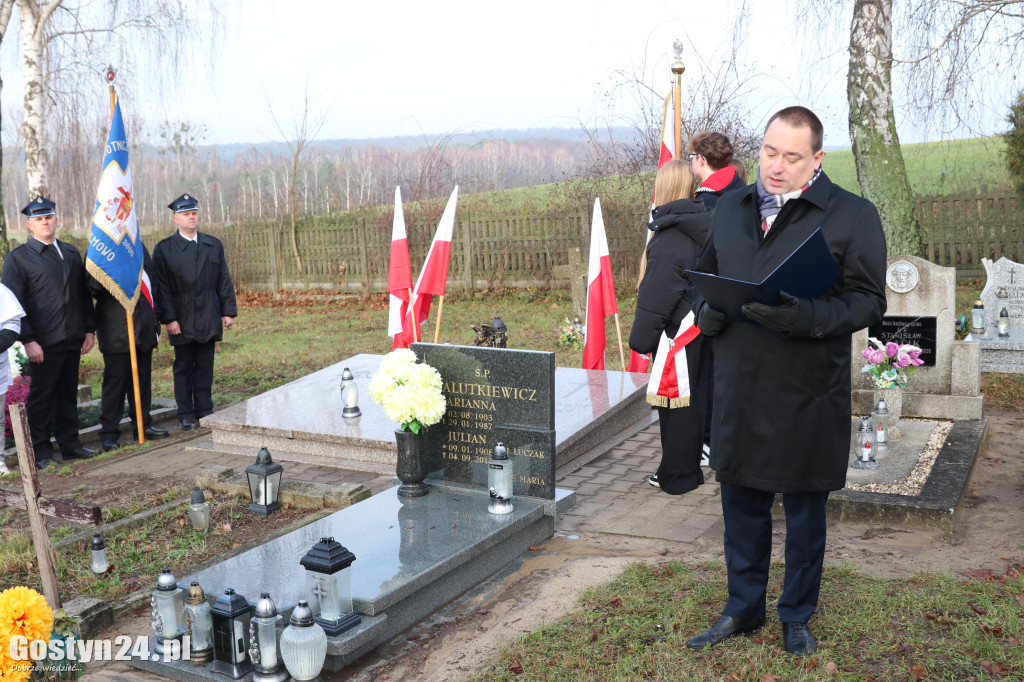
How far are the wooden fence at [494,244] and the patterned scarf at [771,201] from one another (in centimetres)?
1359

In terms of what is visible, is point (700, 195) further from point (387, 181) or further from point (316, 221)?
point (387, 181)

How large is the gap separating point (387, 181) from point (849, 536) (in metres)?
20.4

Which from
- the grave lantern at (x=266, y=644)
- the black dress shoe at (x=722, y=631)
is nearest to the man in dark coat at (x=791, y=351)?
the black dress shoe at (x=722, y=631)

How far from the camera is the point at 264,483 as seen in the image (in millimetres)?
5906

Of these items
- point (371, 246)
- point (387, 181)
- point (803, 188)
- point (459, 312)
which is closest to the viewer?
point (803, 188)

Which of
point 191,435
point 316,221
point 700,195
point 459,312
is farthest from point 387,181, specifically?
point 700,195

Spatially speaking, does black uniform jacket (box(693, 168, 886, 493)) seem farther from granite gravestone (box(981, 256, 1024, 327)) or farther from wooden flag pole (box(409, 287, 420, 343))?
granite gravestone (box(981, 256, 1024, 327))

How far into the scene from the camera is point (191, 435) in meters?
8.39

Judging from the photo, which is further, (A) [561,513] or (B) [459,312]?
(B) [459,312]

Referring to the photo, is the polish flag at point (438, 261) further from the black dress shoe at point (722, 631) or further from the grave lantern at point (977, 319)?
the grave lantern at point (977, 319)

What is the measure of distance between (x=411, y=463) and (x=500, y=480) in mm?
676

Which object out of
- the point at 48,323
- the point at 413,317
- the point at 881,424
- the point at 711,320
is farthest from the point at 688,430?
the point at 48,323

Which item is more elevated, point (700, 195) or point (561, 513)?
point (700, 195)

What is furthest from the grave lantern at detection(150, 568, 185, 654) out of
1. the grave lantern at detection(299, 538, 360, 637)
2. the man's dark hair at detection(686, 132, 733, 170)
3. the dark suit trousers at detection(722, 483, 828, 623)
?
the man's dark hair at detection(686, 132, 733, 170)
